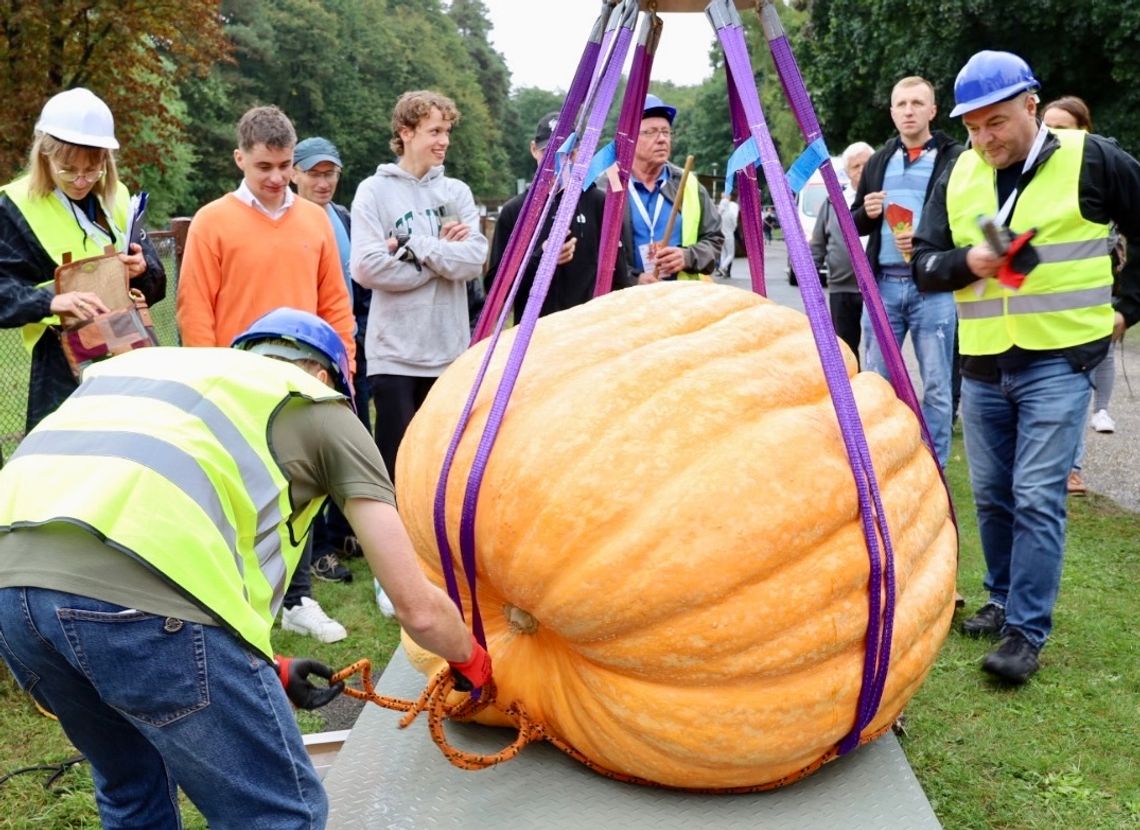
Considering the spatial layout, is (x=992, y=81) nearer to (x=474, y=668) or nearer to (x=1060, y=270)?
(x=1060, y=270)

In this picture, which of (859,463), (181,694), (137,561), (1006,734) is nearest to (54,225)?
(137,561)

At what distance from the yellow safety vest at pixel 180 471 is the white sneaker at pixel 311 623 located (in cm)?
222

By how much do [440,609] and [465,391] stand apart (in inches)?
25.2

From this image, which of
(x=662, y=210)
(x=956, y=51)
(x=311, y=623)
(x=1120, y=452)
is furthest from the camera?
(x=956, y=51)

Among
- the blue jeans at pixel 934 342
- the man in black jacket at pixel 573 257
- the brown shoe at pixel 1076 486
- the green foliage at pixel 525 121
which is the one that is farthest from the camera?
the green foliage at pixel 525 121

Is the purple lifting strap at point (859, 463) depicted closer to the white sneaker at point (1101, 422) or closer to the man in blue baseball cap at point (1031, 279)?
the man in blue baseball cap at point (1031, 279)

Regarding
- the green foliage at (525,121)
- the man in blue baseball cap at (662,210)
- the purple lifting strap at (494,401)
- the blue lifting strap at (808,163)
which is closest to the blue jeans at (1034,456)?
the blue lifting strap at (808,163)

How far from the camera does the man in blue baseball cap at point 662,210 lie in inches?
191

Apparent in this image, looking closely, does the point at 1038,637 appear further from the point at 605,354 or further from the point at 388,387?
the point at 388,387

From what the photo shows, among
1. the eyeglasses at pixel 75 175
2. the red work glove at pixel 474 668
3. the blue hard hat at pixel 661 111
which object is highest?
the blue hard hat at pixel 661 111

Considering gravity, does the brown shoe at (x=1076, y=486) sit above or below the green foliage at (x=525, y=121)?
below

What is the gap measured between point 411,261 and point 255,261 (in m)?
0.68

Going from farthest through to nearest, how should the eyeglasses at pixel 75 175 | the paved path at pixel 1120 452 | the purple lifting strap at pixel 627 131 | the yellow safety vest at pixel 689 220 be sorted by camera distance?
the paved path at pixel 1120 452, the yellow safety vest at pixel 689 220, the eyeglasses at pixel 75 175, the purple lifting strap at pixel 627 131

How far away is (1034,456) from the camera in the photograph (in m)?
3.54
